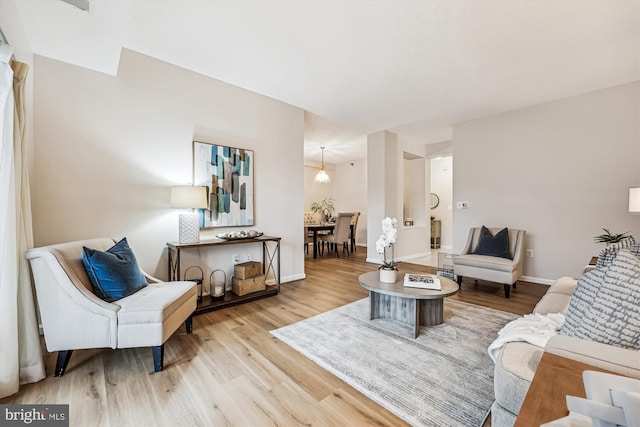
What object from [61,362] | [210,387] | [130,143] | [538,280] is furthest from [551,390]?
[538,280]

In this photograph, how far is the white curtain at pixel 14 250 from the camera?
60.2 inches

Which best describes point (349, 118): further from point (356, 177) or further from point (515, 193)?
point (356, 177)

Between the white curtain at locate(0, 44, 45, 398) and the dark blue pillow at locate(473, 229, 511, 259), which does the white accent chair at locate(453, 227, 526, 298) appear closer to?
the dark blue pillow at locate(473, 229, 511, 259)

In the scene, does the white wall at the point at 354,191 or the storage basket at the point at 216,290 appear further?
the white wall at the point at 354,191

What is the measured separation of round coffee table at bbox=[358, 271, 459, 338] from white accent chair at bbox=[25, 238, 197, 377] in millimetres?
1627

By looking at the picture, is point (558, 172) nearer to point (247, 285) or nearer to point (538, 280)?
point (538, 280)

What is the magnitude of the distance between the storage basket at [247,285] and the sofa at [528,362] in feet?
8.60

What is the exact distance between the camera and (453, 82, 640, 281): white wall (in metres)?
3.33

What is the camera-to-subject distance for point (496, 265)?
10.9ft

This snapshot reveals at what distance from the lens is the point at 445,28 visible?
227cm

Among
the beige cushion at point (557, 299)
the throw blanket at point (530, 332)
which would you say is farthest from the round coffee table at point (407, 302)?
the throw blanket at point (530, 332)

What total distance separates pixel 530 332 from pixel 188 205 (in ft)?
9.21

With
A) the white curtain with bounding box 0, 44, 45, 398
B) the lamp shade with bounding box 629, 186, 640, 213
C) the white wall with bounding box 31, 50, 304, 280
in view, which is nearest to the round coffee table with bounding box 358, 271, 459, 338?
the white wall with bounding box 31, 50, 304, 280

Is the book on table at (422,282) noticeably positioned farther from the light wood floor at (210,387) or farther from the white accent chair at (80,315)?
the white accent chair at (80,315)
